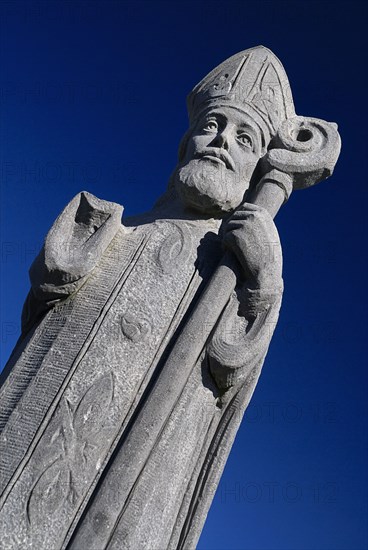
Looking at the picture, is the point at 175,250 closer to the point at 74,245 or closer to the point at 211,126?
the point at 74,245

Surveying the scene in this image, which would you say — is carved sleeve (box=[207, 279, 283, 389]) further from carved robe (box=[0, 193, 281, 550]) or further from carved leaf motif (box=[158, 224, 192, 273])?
→ carved leaf motif (box=[158, 224, 192, 273])

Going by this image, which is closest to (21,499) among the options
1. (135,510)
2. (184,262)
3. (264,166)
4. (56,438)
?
(56,438)

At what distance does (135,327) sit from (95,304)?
1.11ft

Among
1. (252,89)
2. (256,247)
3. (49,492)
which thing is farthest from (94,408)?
(252,89)

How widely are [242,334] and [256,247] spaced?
59 centimetres

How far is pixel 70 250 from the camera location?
4.64 metres

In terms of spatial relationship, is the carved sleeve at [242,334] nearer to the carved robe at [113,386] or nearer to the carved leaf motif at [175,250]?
the carved robe at [113,386]

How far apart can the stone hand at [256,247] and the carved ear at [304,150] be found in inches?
30.8

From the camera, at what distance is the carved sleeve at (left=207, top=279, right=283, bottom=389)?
4.22 meters

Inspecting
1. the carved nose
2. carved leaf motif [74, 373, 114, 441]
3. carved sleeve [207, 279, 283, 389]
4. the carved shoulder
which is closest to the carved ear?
the carved nose

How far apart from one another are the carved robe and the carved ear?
0.82 metres

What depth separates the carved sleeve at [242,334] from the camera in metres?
4.22

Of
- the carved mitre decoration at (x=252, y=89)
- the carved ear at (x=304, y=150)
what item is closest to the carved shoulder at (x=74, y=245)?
the carved ear at (x=304, y=150)

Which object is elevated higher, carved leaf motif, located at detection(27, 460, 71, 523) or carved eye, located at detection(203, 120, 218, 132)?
carved eye, located at detection(203, 120, 218, 132)
